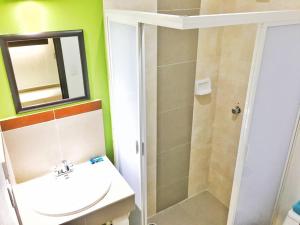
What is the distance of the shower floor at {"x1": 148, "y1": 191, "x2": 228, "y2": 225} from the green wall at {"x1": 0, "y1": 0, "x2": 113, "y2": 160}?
1390 millimetres

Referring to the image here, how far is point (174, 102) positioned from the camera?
2211mm

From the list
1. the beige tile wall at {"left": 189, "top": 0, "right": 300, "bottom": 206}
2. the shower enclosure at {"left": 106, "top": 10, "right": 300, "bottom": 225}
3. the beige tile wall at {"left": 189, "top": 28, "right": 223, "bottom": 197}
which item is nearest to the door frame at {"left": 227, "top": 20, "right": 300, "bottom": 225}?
the shower enclosure at {"left": 106, "top": 10, "right": 300, "bottom": 225}

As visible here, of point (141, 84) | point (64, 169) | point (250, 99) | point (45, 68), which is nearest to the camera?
point (250, 99)

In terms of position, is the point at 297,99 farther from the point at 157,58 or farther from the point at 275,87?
the point at 157,58

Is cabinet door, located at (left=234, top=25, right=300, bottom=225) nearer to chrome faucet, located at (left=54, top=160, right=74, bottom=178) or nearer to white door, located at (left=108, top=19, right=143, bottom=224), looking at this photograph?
white door, located at (left=108, top=19, right=143, bottom=224)

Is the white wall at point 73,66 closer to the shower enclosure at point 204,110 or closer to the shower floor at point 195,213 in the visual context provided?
the shower enclosure at point 204,110

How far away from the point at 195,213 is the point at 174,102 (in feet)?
3.84

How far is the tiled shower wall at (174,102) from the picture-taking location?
78.2 inches

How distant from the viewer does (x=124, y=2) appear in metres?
1.72

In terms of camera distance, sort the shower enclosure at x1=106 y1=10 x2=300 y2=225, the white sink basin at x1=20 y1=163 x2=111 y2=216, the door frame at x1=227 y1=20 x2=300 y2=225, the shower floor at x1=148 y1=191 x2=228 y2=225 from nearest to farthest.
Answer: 1. the door frame at x1=227 y1=20 x2=300 y2=225
2. the shower enclosure at x1=106 y1=10 x2=300 y2=225
3. the white sink basin at x1=20 y1=163 x2=111 y2=216
4. the shower floor at x1=148 y1=191 x2=228 y2=225

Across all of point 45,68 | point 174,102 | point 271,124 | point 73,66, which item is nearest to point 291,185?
point 271,124

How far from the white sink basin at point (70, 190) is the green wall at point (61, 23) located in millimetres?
513

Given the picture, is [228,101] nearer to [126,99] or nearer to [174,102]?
[174,102]

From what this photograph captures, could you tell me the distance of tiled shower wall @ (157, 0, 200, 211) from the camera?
6.51 ft
